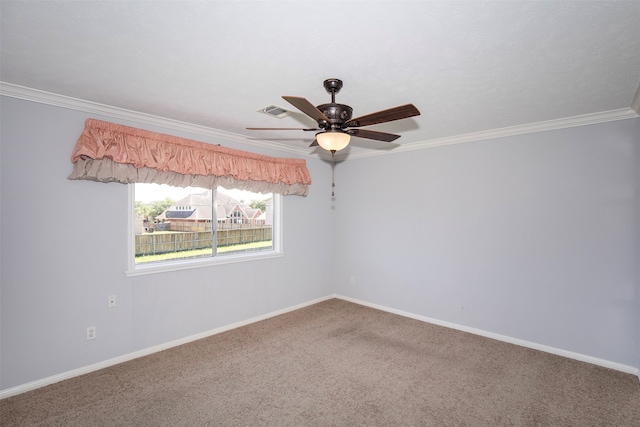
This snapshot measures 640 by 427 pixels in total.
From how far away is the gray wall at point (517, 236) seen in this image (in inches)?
123

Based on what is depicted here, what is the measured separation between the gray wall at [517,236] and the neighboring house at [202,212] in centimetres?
189

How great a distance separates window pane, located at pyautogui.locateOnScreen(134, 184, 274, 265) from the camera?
3.52 meters

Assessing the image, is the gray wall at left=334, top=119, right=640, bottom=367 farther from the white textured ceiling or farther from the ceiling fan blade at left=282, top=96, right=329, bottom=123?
the ceiling fan blade at left=282, top=96, right=329, bottom=123

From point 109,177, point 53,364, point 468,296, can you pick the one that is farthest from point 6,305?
point 468,296

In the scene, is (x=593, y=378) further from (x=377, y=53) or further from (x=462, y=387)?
(x=377, y=53)

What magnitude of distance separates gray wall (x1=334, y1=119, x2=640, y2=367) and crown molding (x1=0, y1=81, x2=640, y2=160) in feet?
0.27

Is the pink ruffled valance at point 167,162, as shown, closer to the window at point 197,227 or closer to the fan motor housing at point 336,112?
the window at point 197,227

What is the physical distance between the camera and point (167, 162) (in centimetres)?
336

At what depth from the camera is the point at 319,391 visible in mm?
2695

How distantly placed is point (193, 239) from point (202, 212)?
34cm

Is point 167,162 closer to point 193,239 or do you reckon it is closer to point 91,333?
point 193,239

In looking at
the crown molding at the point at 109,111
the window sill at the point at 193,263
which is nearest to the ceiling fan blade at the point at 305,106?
the crown molding at the point at 109,111

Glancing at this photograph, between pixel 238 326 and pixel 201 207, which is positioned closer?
pixel 201 207

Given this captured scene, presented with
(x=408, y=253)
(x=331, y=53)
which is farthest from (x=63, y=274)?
(x=408, y=253)
